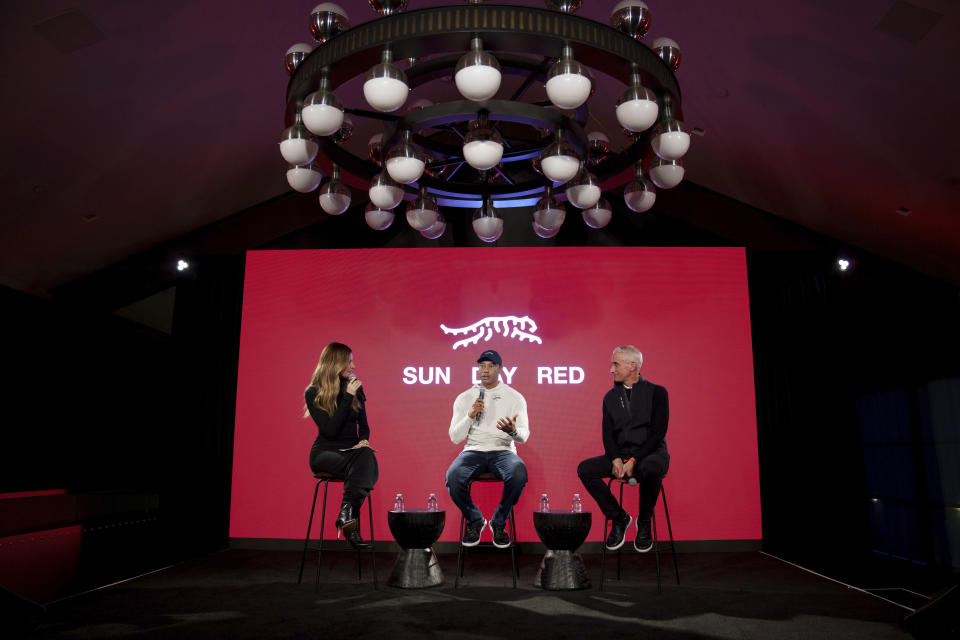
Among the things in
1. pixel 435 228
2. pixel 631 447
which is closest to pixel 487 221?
pixel 435 228

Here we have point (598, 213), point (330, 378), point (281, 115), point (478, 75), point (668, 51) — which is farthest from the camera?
point (281, 115)

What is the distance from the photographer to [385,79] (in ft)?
7.88

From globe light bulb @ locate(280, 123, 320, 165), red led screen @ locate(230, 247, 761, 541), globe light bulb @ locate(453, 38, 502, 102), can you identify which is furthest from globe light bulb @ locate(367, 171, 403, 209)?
red led screen @ locate(230, 247, 761, 541)

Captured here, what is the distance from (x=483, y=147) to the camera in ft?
8.78

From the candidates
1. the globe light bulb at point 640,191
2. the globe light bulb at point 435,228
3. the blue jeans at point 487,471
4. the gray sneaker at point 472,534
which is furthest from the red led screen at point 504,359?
the globe light bulb at point 640,191

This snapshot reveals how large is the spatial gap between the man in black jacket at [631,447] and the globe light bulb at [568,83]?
2069 millimetres

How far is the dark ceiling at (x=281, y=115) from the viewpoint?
3.55 metres

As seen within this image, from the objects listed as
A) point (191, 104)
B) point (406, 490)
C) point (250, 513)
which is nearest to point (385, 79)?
point (191, 104)

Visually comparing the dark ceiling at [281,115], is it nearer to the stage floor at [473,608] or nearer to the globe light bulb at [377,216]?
the globe light bulb at [377,216]

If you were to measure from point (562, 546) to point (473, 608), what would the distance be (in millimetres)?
761

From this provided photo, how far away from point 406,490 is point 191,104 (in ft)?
11.3

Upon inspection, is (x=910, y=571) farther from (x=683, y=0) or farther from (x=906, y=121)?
(x=683, y=0)

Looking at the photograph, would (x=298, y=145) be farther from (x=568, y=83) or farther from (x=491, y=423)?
(x=491, y=423)

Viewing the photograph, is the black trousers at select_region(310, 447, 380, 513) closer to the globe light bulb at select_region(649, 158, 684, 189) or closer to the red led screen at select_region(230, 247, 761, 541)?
the red led screen at select_region(230, 247, 761, 541)
